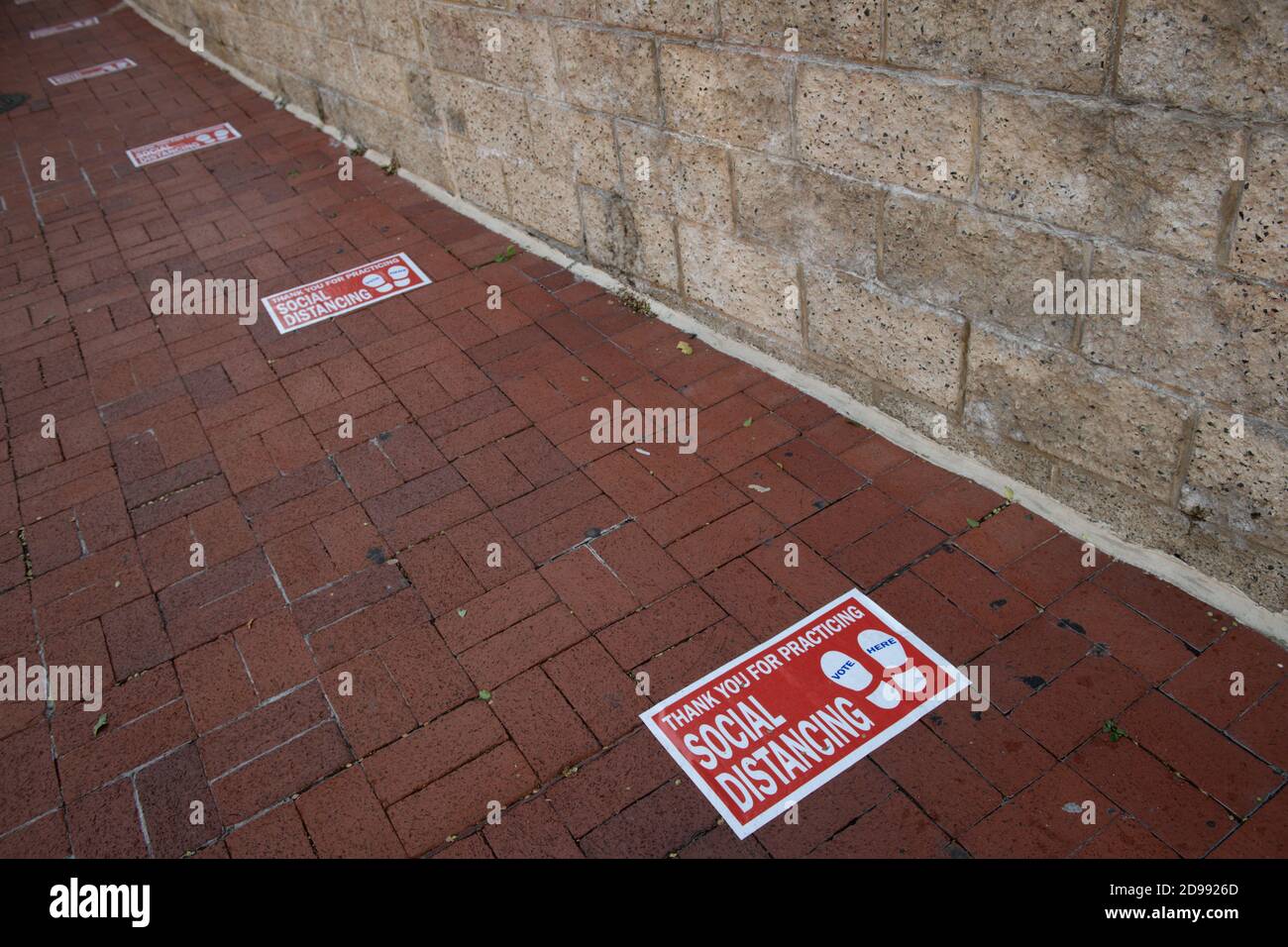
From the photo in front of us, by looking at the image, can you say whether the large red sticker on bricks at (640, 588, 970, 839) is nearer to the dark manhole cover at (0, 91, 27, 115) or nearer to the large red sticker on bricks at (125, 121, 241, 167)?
the large red sticker on bricks at (125, 121, 241, 167)

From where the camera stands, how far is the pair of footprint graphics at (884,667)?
3.50m

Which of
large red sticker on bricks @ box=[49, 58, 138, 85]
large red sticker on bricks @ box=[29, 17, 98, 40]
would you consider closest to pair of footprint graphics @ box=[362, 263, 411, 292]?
large red sticker on bricks @ box=[49, 58, 138, 85]

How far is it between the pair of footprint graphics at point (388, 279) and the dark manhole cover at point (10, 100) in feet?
24.3

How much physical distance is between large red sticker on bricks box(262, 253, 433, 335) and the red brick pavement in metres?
0.15

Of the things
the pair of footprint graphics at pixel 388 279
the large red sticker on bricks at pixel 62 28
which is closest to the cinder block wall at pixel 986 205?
the pair of footprint graphics at pixel 388 279

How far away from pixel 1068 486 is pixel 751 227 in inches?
75.4

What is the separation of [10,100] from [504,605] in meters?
11.0

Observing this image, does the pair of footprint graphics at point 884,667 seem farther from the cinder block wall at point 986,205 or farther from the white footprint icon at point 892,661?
the cinder block wall at point 986,205

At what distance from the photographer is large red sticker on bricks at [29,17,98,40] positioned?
14227 millimetres

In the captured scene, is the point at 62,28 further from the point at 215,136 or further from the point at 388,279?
the point at 388,279

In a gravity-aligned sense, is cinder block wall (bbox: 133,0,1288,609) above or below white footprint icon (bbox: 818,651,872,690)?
above

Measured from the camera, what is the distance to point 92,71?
12.1 metres
